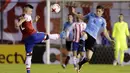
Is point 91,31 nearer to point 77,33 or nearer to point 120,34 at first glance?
point 77,33

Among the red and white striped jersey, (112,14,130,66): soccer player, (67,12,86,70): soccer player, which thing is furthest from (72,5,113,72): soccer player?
(112,14,130,66): soccer player

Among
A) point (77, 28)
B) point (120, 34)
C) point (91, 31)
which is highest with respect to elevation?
point (91, 31)

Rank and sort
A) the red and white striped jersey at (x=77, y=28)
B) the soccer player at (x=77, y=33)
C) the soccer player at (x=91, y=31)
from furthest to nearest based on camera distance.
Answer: the red and white striped jersey at (x=77, y=28)
the soccer player at (x=77, y=33)
the soccer player at (x=91, y=31)

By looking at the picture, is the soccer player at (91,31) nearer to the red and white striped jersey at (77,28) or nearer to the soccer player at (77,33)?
the soccer player at (77,33)

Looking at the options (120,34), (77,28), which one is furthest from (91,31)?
(120,34)

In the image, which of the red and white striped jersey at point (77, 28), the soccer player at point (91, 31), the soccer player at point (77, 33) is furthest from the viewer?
the red and white striped jersey at point (77, 28)

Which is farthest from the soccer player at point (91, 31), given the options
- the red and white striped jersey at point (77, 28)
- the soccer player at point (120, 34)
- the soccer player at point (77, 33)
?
the soccer player at point (120, 34)

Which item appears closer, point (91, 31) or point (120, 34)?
point (91, 31)

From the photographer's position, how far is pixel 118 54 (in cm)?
2330

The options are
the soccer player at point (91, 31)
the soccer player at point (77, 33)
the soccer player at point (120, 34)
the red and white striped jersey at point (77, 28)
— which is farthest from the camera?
the soccer player at point (120, 34)

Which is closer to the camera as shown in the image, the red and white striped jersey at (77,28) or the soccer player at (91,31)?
the soccer player at (91,31)

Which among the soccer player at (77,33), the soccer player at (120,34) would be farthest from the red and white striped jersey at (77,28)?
the soccer player at (120,34)

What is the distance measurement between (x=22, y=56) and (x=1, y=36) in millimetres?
1755

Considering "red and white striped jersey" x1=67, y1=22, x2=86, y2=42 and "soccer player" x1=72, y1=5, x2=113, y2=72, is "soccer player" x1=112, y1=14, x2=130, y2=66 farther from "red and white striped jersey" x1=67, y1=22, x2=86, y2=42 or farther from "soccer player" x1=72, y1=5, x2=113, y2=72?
"soccer player" x1=72, y1=5, x2=113, y2=72
